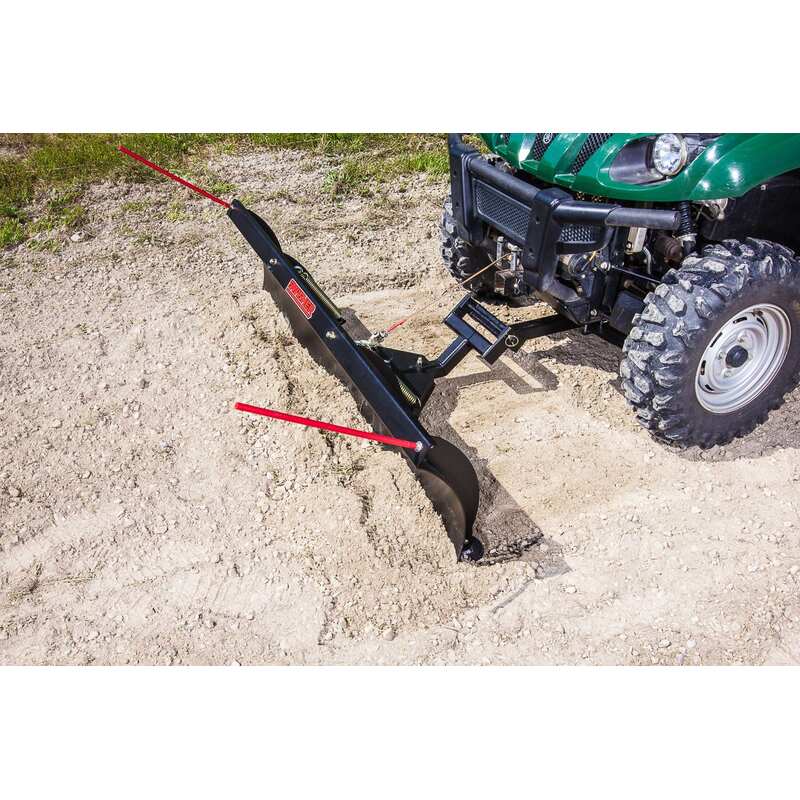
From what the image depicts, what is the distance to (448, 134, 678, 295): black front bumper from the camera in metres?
3.36

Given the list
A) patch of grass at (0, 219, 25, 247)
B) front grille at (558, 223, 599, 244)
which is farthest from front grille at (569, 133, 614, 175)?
patch of grass at (0, 219, 25, 247)

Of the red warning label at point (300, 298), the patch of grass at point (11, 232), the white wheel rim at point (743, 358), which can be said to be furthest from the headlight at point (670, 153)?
the patch of grass at point (11, 232)

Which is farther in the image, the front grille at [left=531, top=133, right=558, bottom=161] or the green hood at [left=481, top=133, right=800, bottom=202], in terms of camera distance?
the front grille at [left=531, top=133, right=558, bottom=161]

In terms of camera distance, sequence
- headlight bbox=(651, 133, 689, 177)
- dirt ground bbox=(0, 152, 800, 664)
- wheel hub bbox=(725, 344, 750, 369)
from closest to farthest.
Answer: dirt ground bbox=(0, 152, 800, 664) → headlight bbox=(651, 133, 689, 177) → wheel hub bbox=(725, 344, 750, 369)

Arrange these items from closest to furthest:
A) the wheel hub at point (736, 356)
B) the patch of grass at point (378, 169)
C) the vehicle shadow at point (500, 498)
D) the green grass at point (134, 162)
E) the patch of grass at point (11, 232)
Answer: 1. the vehicle shadow at point (500, 498)
2. the wheel hub at point (736, 356)
3. the patch of grass at point (11, 232)
4. the green grass at point (134, 162)
5. the patch of grass at point (378, 169)

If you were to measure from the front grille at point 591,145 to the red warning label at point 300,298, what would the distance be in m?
1.44

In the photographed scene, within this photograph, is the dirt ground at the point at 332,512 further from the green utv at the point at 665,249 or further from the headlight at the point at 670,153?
the headlight at the point at 670,153

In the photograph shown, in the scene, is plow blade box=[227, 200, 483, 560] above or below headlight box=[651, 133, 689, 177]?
below

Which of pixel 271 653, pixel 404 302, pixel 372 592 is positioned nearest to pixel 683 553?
pixel 372 592

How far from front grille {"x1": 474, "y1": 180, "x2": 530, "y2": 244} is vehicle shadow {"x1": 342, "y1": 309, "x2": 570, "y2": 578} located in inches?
39.4

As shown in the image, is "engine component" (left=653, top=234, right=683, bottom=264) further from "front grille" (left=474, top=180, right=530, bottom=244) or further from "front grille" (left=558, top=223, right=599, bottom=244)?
"front grille" (left=474, top=180, right=530, bottom=244)

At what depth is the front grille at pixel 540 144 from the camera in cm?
366

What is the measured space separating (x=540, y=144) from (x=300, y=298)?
139 cm

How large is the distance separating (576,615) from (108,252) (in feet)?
13.9
